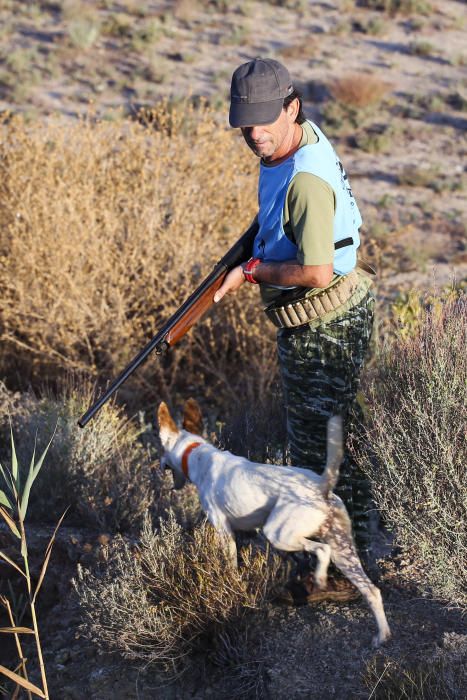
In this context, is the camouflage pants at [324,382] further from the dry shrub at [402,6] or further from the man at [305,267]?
the dry shrub at [402,6]

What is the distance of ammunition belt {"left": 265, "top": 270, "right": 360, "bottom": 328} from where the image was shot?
3396 mm

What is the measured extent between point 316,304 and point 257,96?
0.80 m

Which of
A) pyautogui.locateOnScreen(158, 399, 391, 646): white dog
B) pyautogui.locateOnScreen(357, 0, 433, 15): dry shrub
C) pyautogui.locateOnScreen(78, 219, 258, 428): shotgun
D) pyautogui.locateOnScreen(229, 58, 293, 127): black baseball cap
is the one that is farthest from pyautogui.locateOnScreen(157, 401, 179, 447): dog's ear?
pyautogui.locateOnScreen(357, 0, 433, 15): dry shrub

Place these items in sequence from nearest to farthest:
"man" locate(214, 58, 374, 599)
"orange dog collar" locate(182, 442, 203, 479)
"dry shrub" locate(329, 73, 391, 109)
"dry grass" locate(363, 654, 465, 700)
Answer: "dry grass" locate(363, 654, 465, 700)
"man" locate(214, 58, 374, 599)
"orange dog collar" locate(182, 442, 203, 479)
"dry shrub" locate(329, 73, 391, 109)

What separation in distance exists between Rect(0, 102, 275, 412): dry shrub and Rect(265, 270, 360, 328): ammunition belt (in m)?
2.39

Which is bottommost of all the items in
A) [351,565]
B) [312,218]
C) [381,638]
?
[381,638]

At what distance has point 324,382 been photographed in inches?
140

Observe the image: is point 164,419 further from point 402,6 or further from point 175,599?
point 402,6

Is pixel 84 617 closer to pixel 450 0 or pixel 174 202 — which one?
pixel 174 202

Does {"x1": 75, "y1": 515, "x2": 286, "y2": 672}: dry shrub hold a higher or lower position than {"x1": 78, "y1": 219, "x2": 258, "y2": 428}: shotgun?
lower

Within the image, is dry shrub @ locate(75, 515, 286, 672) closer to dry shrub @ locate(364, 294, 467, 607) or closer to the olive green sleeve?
dry shrub @ locate(364, 294, 467, 607)

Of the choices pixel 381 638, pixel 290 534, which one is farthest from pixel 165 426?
pixel 381 638

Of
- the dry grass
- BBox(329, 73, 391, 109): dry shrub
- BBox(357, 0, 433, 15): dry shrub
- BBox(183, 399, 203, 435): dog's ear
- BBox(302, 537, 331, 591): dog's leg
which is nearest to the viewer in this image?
the dry grass

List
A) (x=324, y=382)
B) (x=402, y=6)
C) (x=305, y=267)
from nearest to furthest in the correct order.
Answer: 1. (x=305, y=267)
2. (x=324, y=382)
3. (x=402, y=6)
